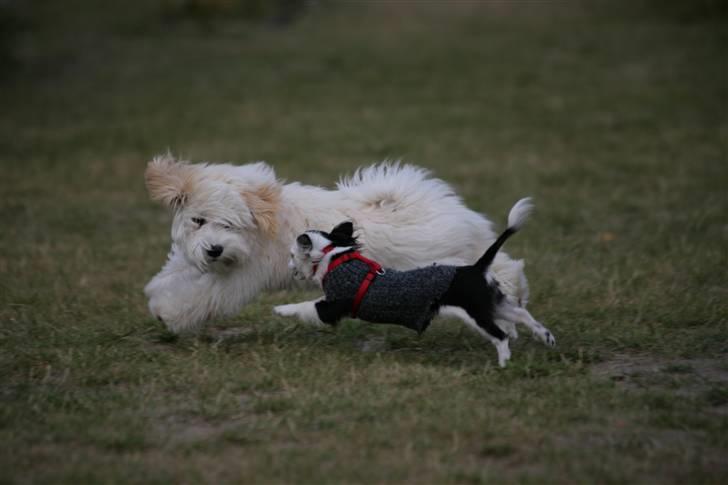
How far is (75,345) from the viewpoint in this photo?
5324mm

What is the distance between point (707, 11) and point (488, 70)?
5851mm

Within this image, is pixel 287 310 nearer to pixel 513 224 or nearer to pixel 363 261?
pixel 363 261

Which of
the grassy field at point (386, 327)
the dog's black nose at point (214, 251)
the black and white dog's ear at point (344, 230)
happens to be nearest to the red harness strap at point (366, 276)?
the black and white dog's ear at point (344, 230)

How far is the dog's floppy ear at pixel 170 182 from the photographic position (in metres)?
5.19

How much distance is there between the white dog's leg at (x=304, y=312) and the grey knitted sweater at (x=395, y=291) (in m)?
0.12

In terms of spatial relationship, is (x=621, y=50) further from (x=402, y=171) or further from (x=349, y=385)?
(x=349, y=385)

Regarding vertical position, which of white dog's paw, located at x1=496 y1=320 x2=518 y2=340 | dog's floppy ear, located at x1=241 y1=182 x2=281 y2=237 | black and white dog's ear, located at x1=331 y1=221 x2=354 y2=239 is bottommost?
white dog's paw, located at x1=496 y1=320 x2=518 y2=340

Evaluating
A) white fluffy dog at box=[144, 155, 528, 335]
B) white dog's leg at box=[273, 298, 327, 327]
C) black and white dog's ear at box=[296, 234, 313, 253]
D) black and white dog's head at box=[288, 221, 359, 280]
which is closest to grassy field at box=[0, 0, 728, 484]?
white dog's leg at box=[273, 298, 327, 327]

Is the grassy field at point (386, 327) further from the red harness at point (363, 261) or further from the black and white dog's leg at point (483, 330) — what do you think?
the red harness at point (363, 261)

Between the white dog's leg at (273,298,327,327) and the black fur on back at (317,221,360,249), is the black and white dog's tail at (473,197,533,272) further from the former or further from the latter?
the white dog's leg at (273,298,327,327)

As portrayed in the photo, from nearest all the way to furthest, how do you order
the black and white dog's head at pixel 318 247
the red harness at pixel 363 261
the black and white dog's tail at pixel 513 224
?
the black and white dog's tail at pixel 513 224 < the red harness at pixel 363 261 < the black and white dog's head at pixel 318 247

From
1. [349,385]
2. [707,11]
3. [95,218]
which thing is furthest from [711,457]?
[707,11]

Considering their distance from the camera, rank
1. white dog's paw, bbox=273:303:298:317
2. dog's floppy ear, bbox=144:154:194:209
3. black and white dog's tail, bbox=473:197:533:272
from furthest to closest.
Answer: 1. dog's floppy ear, bbox=144:154:194:209
2. white dog's paw, bbox=273:303:298:317
3. black and white dog's tail, bbox=473:197:533:272

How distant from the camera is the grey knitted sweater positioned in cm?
471
